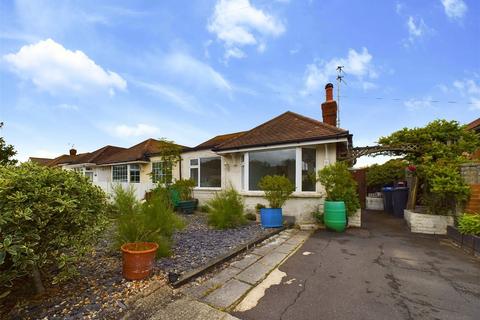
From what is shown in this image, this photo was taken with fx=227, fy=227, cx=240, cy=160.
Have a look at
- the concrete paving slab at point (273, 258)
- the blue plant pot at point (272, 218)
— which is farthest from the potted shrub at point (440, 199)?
the concrete paving slab at point (273, 258)

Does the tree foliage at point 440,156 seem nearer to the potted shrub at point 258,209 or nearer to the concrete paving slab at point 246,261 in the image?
the potted shrub at point 258,209

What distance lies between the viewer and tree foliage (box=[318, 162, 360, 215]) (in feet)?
24.2

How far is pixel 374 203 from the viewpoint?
13.6 meters

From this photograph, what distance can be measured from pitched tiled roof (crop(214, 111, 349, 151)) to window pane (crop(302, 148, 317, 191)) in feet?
2.35

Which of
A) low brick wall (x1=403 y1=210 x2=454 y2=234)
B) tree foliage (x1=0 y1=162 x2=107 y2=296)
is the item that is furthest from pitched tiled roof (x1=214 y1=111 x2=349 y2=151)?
tree foliage (x1=0 y1=162 x2=107 y2=296)

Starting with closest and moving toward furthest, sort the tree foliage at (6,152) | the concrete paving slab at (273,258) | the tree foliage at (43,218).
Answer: the tree foliage at (43,218) → the concrete paving slab at (273,258) → the tree foliage at (6,152)

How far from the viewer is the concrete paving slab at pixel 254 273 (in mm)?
3799

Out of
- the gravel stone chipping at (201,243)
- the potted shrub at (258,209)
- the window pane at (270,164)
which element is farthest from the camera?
the window pane at (270,164)

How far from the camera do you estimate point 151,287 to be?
3.39 meters

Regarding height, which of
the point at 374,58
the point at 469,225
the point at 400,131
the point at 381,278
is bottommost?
the point at 381,278

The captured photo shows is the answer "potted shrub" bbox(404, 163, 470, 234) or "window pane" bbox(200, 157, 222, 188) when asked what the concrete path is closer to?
"potted shrub" bbox(404, 163, 470, 234)

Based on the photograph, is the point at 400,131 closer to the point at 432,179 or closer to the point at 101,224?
the point at 432,179

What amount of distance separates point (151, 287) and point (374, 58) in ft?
41.3

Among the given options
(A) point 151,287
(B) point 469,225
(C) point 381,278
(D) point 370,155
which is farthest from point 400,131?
(A) point 151,287
